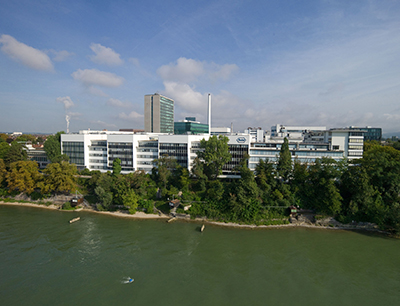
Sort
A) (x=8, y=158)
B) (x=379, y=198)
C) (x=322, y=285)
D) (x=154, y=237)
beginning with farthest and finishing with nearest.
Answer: (x=8, y=158)
(x=379, y=198)
(x=154, y=237)
(x=322, y=285)

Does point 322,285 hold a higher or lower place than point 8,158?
lower

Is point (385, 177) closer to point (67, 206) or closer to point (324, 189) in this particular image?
point (324, 189)

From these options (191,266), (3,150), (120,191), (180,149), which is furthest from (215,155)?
(3,150)


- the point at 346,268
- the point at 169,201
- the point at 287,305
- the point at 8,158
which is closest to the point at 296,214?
the point at 346,268

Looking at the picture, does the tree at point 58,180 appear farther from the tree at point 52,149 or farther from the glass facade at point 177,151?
the glass facade at point 177,151

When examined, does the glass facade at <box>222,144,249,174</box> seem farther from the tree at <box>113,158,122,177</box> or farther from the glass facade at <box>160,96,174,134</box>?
the glass facade at <box>160,96,174,134</box>

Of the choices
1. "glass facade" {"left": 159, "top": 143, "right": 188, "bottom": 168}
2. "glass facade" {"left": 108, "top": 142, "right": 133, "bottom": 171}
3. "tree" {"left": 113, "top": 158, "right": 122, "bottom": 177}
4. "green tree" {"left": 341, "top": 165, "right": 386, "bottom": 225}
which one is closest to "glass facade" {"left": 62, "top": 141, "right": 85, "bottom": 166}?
"glass facade" {"left": 108, "top": 142, "right": 133, "bottom": 171}

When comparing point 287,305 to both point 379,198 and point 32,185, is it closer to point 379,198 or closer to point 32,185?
Answer: point 379,198

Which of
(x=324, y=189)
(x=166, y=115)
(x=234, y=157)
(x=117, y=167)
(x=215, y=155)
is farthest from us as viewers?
(x=166, y=115)
